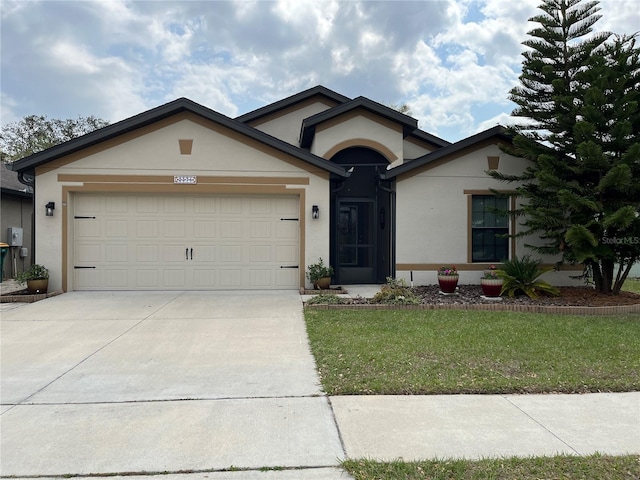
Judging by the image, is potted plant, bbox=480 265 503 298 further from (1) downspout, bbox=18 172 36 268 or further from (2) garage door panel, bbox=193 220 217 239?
(1) downspout, bbox=18 172 36 268

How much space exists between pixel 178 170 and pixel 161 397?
760 cm

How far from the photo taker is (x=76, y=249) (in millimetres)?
10922

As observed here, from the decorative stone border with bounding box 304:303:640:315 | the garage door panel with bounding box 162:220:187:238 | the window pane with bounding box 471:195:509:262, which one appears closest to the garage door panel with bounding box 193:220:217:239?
the garage door panel with bounding box 162:220:187:238

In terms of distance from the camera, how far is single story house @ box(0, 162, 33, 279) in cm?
1400

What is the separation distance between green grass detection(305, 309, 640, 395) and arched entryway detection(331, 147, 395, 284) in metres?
4.03

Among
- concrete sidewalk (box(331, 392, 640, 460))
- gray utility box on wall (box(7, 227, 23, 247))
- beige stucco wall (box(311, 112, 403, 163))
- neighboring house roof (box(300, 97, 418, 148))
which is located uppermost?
neighboring house roof (box(300, 97, 418, 148))

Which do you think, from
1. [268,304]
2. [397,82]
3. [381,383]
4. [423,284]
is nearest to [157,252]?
[268,304]

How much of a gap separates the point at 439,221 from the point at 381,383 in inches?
308

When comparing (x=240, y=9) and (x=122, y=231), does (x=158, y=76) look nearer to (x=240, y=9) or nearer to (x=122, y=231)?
(x=240, y=9)

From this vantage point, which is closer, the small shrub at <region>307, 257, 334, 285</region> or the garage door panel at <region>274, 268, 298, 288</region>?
the small shrub at <region>307, 257, 334, 285</region>

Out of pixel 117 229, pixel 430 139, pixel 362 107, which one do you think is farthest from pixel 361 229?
pixel 117 229

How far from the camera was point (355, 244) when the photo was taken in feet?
40.8

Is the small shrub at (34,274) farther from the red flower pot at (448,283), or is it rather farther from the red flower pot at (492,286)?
the red flower pot at (492,286)

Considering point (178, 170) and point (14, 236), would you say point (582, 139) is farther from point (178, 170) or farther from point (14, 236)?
point (14, 236)
